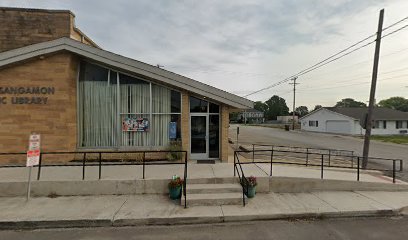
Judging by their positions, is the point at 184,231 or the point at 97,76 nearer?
the point at 184,231

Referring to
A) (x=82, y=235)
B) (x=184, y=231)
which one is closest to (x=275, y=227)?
(x=184, y=231)

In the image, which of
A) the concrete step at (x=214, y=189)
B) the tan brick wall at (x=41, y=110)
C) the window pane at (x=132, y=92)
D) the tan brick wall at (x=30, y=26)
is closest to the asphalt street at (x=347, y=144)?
the concrete step at (x=214, y=189)

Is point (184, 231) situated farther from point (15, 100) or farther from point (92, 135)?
point (15, 100)

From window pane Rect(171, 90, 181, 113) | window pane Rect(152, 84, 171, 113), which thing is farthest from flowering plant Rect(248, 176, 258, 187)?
window pane Rect(152, 84, 171, 113)

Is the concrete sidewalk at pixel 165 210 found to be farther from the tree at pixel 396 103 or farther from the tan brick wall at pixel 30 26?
the tree at pixel 396 103

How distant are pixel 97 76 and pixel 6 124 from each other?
4054mm

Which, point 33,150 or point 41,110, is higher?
point 41,110

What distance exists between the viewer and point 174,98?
38.1 feet

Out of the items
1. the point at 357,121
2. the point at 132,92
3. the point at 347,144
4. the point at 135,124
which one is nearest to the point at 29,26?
the point at 132,92

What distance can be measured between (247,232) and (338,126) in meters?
43.5

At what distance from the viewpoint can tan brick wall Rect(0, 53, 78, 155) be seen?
35.5 feet

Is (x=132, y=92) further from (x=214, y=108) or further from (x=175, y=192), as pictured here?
(x=175, y=192)

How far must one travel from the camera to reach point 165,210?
6.73 metres

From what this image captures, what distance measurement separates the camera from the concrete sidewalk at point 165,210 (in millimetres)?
6156
